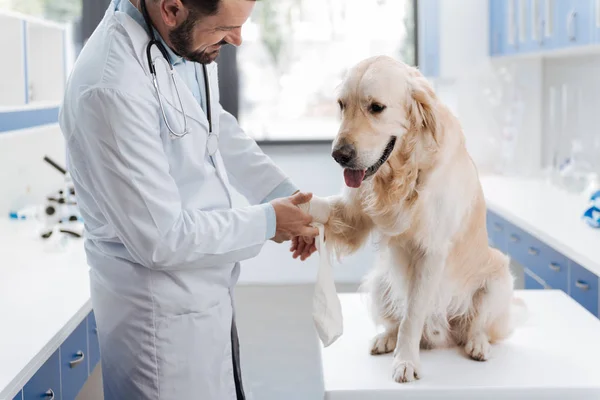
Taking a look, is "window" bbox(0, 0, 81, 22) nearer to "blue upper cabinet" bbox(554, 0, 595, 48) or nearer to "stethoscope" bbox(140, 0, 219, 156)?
"blue upper cabinet" bbox(554, 0, 595, 48)

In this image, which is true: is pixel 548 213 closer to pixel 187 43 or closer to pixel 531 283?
pixel 531 283

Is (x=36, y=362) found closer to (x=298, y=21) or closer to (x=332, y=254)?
(x=332, y=254)

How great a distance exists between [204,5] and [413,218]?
2.20 ft

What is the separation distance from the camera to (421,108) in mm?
1627

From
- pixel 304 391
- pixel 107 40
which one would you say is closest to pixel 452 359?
pixel 107 40

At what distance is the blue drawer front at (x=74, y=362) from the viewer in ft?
6.30

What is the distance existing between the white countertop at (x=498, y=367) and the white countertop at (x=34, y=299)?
Result: 0.66 metres

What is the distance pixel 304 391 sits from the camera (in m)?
3.36

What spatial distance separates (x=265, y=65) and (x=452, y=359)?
3984 mm

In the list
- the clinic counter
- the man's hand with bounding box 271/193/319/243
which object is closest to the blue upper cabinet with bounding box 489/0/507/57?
the clinic counter

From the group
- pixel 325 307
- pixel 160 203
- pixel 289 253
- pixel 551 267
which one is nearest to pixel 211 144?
pixel 160 203

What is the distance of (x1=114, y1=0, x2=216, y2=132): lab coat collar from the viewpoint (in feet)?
4.73

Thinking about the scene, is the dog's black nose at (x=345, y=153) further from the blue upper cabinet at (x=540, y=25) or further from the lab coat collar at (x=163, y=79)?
the blue upper cabinet at (x=540, y=25)

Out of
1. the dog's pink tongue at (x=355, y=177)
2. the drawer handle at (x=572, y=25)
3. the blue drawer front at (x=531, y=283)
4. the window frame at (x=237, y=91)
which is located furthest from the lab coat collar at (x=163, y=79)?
the window frame at (x=237, y=91)
